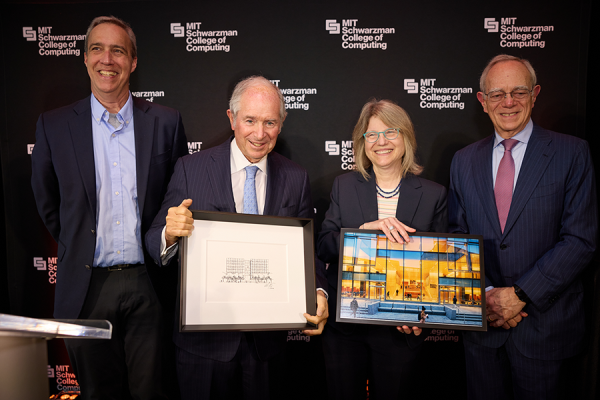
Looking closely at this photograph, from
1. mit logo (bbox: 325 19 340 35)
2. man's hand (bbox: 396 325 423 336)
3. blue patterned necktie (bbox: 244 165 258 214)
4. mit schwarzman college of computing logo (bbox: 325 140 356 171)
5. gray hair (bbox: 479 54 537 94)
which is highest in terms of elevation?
mit logo (bbox: 325 19 340 35)

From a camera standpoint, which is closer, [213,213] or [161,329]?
[213,213]

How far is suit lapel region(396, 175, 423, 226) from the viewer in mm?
2332

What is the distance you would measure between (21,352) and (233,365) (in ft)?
4.30

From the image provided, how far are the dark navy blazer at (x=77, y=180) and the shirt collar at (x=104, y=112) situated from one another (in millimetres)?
35

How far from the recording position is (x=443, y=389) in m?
3.46

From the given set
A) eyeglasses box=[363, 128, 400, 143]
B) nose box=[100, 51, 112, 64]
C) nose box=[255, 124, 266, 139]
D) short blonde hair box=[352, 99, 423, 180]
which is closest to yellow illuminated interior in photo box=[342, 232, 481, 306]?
short blonde hair box=[352, 99, 423, 180]

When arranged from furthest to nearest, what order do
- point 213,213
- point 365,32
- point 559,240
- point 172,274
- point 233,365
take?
point 365,32 → point 172,274 → point 559,240 → point 233,365 → point 213,213

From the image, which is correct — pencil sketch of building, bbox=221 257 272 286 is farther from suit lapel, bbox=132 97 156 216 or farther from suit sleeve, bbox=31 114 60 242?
suit sleeve, bbox=31 114 60 242

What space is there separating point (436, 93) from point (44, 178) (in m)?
2.98

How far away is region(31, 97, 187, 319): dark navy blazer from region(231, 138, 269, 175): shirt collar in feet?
1.90

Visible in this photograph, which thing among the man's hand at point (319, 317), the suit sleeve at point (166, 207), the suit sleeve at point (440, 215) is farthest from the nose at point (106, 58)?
the suit sleeve at point (440, 215)

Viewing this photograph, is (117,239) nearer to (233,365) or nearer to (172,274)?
(172,274)

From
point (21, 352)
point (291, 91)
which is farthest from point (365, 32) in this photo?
point (21, 352)

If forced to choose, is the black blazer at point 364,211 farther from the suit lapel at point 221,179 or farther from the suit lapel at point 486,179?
the suit lapel at point 221,179
